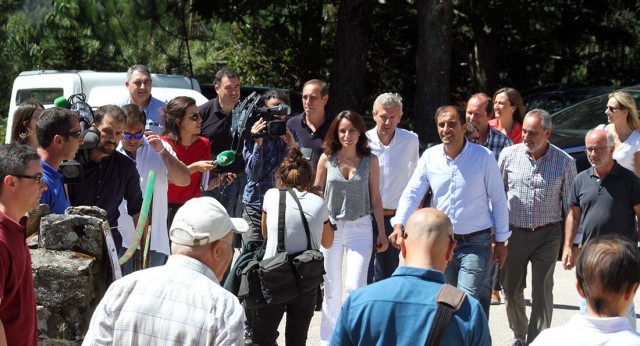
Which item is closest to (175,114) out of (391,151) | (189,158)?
(189,158)

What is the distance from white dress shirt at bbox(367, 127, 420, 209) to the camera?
8133 mm

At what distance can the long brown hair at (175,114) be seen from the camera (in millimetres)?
7809

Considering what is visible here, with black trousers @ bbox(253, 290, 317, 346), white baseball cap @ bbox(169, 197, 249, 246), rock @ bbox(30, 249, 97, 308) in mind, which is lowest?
black trousers @ bbox(253, 290, 317, 346)

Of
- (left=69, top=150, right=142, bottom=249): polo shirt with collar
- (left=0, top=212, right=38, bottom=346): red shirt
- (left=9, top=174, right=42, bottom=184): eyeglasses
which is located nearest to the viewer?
(left=0, top=212, right=38, bottom=346): red shirt

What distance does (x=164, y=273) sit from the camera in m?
3.57

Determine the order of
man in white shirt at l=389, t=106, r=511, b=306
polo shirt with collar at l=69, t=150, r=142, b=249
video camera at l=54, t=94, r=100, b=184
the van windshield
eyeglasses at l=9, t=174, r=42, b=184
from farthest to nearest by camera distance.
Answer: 1. the van windshield
2. man in white shirt at l=389, t=106, r=511, b=306
3. polo shirt with collar at l=69, t=150, r=142, b=249
4. video camera at l=54, t=94, r=100, b=184
5. eyeglasses at l=9, t=174, r=42, b=184

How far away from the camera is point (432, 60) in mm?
16094

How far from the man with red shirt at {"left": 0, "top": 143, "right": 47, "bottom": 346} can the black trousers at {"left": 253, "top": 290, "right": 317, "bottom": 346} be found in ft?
7.45

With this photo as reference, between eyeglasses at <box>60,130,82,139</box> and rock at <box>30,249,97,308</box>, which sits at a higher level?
eyeglasses at <box>60,130,82,139</box>

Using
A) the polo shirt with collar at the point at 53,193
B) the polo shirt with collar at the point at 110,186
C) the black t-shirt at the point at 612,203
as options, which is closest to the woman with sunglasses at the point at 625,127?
the black t-shirt at the point at 612,203

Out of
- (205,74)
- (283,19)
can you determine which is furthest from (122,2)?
(205,74)

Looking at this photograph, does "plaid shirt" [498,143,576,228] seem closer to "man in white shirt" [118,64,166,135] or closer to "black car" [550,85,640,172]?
"man in white shirt" [118,64,166,135]

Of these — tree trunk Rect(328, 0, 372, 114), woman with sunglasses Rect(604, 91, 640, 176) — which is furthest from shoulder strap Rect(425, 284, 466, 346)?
tree trunk Rect(328, 0, 372, 114)

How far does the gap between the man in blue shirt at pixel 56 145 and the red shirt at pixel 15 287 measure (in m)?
1.40
